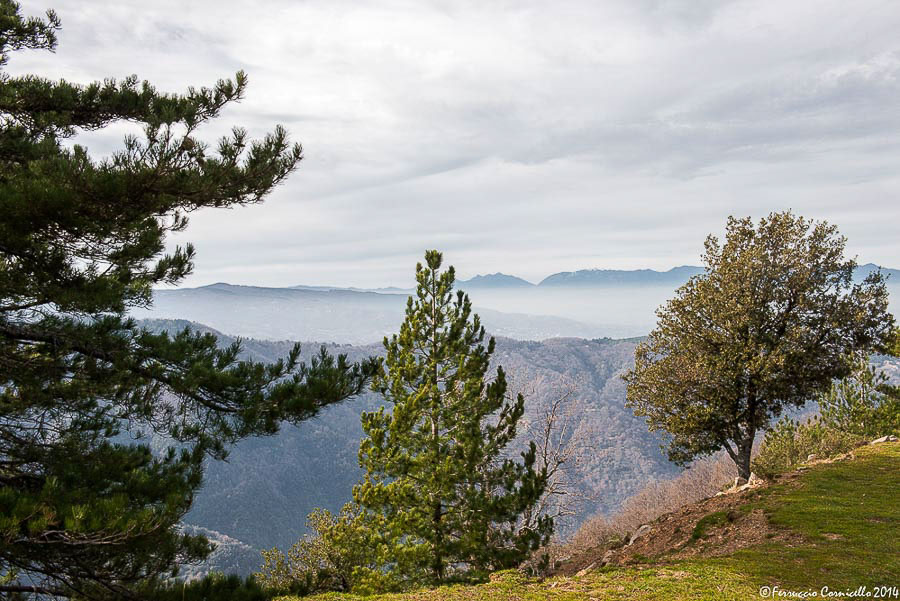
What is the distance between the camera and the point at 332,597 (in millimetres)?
9828

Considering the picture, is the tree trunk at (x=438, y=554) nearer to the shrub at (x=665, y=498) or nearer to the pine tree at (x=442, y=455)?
the pine tree at (x=442, y=455)

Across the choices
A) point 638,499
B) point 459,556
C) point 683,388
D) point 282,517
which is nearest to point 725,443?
point 683,388

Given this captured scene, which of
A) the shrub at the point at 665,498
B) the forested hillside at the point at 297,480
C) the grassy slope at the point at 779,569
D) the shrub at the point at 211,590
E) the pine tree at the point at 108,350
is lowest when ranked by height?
the forested hillside at the point at 297,480

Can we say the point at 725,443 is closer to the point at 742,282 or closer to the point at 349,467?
the point at 742,282

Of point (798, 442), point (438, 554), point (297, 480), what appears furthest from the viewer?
point (297, 480)

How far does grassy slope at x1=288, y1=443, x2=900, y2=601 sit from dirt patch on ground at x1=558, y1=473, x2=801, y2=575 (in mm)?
479

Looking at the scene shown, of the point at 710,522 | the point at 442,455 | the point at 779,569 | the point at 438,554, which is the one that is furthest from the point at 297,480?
the point at 779,569

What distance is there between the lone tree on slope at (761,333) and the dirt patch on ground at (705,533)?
2.57 meters

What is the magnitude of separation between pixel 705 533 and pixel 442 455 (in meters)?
7.20

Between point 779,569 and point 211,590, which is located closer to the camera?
point 211,590

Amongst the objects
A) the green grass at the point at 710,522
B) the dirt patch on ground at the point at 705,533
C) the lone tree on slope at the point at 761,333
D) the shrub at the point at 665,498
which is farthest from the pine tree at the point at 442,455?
the shrub at the point at 665,498

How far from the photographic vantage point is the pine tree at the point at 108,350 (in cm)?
638

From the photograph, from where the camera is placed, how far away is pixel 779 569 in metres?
9.23

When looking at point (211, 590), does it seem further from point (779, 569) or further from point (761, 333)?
point (761, 333)
